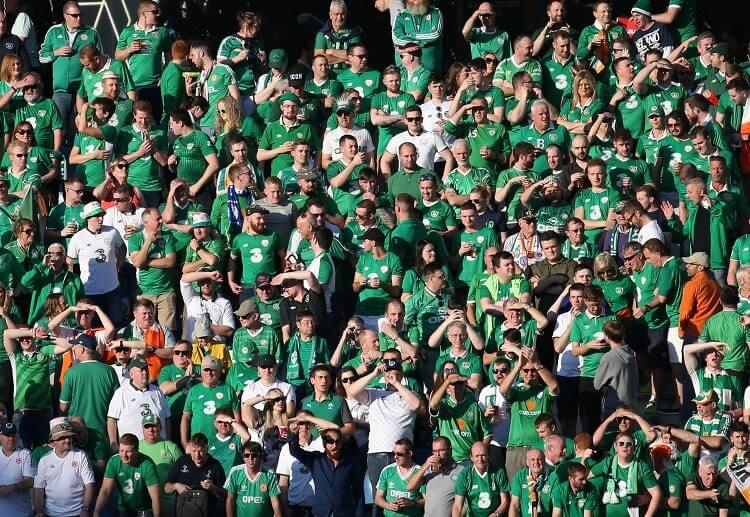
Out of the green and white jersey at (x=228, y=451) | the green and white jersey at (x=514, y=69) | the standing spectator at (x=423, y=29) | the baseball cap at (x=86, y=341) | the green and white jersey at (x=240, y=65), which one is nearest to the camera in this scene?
the green and white jersey at (x=228, y=451)

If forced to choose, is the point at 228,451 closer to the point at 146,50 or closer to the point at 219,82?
the point at 219,82

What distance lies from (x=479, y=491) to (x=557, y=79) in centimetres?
663

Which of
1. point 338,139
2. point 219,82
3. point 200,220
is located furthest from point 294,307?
point 219,82

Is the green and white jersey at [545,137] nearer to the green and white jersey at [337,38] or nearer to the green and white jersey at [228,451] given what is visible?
the green and white jersey at [337,38]

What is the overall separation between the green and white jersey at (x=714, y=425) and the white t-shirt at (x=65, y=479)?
5424 millimetres

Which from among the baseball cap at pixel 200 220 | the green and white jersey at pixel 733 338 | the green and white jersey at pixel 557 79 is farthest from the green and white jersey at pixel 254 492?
the green and white jersey at pixel 557 79

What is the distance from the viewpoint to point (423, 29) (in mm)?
23812

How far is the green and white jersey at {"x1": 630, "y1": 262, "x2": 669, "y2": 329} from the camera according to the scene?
19766 mm

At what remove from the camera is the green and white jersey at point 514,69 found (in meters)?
23.0

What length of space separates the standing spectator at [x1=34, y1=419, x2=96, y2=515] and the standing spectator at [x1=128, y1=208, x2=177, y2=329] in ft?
7.36

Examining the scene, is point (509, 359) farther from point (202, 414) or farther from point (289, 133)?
point (289, 133)

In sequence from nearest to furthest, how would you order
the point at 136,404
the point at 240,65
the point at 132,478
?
the point at 132,478, the point at 136,404, the point at 240,65

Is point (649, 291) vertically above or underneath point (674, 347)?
above

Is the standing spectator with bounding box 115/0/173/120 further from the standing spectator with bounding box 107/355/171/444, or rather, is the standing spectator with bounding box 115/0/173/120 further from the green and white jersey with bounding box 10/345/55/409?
the standing spectator with bounding box 107/355/171/444
